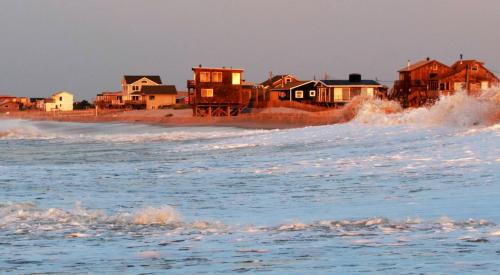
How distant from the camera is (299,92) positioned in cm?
8588

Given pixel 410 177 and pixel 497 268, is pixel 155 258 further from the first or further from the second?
pixel 410 177

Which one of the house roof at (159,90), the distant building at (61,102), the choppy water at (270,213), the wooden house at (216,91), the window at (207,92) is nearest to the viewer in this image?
the choppy water at (270,213)

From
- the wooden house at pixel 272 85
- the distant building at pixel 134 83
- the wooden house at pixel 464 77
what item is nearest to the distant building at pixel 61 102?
the distant building at pixel 134 83

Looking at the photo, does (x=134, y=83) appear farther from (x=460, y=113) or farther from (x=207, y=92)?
(x=460, y=113)

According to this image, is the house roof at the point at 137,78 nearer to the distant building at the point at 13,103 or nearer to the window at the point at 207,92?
the distant building at the point at 13,103

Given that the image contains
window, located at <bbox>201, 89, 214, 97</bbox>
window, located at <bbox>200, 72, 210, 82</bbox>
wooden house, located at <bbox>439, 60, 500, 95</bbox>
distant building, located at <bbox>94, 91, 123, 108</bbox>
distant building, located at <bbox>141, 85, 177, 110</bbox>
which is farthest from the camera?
distant building, located at <bbox>94, 91, 123, 108</bbox>

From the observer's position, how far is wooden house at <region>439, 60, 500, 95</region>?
71188mm

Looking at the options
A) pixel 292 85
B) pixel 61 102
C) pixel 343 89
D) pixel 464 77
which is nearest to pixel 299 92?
pixel 292 85

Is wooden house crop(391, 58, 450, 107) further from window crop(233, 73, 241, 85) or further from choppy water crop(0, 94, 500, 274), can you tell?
choppy water crop(0, 94, 500, 274)

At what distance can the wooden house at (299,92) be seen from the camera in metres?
84.8

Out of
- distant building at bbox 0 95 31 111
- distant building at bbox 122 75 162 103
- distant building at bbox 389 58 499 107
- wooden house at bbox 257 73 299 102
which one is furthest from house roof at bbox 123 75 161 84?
distant building at bbox 389 58 499 107

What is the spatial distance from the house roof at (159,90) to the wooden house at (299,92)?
1954cm

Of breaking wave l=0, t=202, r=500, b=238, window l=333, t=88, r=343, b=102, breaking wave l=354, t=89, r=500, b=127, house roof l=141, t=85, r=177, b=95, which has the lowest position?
breaking wave l=0, t=202, r=500, b=238

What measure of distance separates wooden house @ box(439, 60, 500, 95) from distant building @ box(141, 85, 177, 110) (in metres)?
40.4
